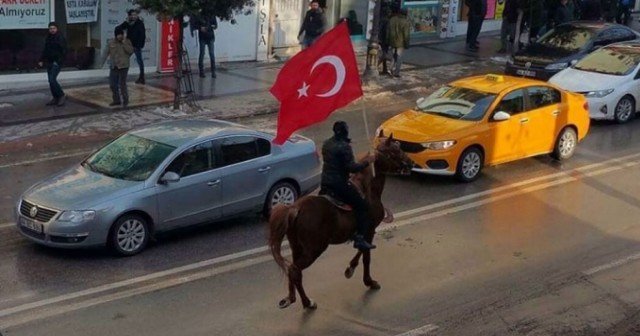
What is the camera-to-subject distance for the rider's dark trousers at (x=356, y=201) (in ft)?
36.9

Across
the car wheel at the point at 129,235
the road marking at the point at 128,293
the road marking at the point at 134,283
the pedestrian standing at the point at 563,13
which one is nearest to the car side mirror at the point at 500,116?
the road marking at the point at 134,283

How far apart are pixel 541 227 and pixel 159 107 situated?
1000 cm

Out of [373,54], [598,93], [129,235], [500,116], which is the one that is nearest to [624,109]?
[598,93]

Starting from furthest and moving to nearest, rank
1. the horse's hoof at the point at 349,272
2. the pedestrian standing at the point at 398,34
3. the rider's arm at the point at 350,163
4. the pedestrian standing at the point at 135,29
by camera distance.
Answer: the pedestrian standing at the point at 398,34
the pedestrian standing at the point at 135,29
the horse's hoof at the point at 349,272
the rider's arm at the point at 350,163

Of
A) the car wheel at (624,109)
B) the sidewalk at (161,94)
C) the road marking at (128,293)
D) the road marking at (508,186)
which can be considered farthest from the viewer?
the car wheel at (624,109)

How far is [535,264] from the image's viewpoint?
13195mm

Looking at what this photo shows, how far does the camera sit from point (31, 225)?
1245 centimetres

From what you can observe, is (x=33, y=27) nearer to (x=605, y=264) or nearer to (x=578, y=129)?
(x=578, y=129)

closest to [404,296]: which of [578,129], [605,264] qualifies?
[605,264]

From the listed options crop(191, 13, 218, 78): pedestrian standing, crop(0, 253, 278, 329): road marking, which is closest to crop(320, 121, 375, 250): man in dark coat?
crop(0, 253, 278, 329): road marking

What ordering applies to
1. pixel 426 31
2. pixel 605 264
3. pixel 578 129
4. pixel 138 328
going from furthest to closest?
pixel 426 31, pixel 578 129, pixel 605 264, pixel 138 328

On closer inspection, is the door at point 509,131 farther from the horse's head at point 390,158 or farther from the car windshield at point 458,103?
the horse's head at point 390,158

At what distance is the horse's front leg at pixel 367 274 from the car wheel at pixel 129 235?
116 inches

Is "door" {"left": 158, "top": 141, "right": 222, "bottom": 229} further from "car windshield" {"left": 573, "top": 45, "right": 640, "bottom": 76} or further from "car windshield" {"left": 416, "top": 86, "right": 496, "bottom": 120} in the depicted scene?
"car windshield" {"left": 573, "top": 45, "right": 640, "bottom": 76}
